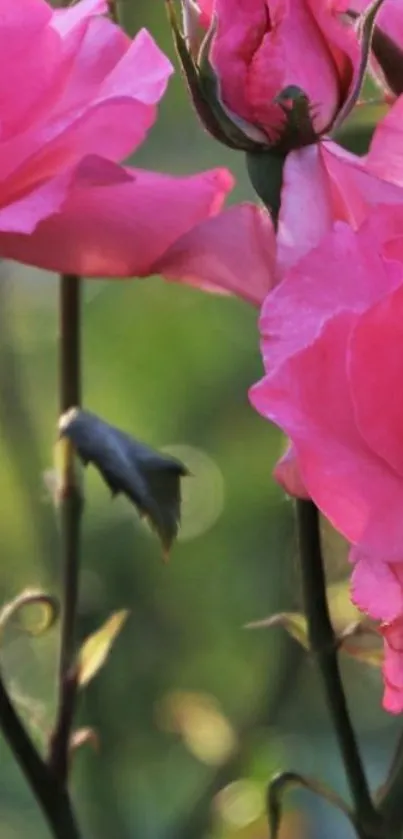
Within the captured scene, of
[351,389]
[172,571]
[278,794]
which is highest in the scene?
[351,389]

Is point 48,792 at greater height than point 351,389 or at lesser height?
lesser

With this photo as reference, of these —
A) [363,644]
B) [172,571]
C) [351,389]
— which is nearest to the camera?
[351,389]

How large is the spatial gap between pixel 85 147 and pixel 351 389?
92mm

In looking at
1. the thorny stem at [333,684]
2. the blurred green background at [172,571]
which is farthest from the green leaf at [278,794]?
the blurred green background at [172,571]

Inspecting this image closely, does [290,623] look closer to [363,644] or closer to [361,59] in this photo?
[363,644]

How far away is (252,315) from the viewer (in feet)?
3.48

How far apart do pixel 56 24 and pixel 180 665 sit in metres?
0.69

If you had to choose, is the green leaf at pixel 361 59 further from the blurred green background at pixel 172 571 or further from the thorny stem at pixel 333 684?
the blurred green background at pixel 172 571

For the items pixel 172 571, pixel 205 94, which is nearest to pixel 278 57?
pixel 205 94

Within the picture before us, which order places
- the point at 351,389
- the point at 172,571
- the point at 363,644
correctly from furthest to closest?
the point at 172,571 → the point at 363,644 → the point at 351,389

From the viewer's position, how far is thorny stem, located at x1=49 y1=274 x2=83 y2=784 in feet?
1.06

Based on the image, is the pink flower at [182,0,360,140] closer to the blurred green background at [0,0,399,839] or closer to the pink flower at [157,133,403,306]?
the pink flower at [157,133,403,306]

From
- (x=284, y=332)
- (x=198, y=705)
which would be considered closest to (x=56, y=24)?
(x=284, y=332)

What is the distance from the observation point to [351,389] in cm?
22
